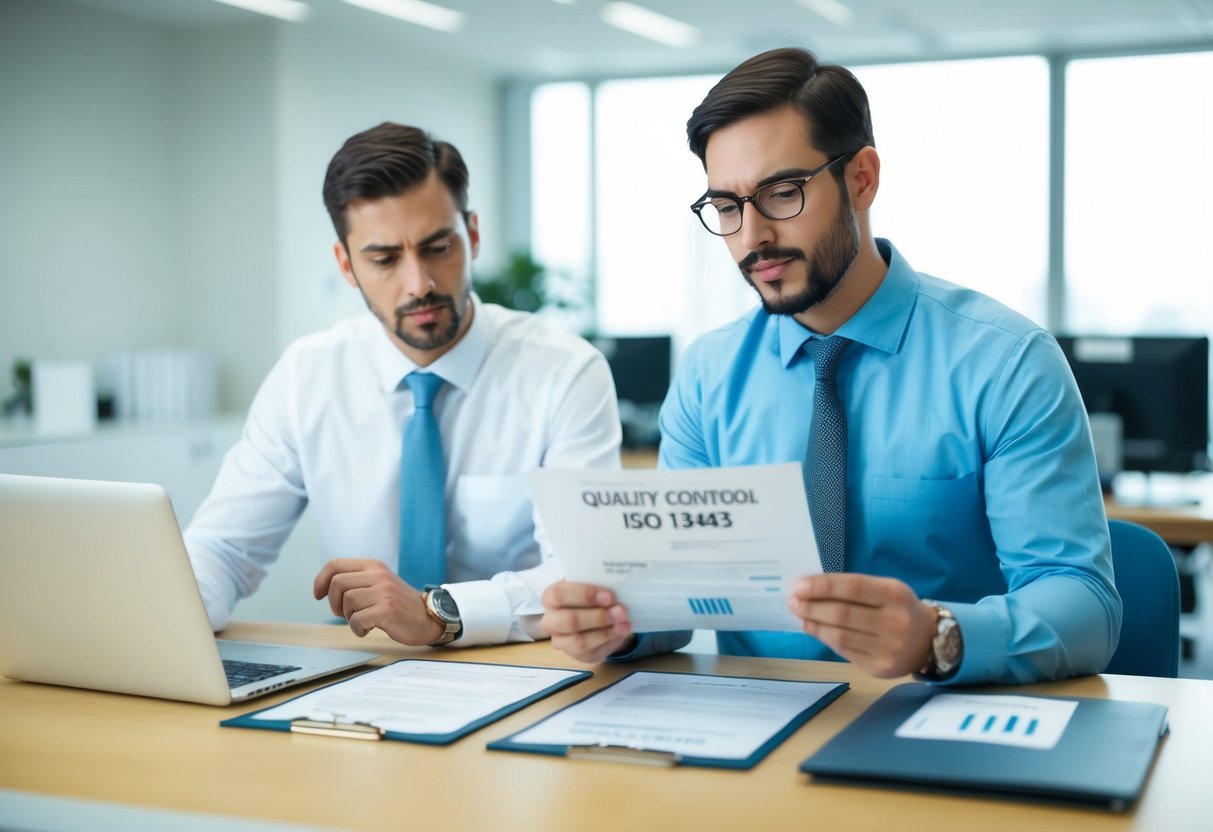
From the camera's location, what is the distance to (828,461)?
1829mm

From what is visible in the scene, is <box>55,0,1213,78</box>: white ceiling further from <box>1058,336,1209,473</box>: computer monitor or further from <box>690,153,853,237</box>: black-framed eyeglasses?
<box>690,153,853,237</box>: black-framed eyeglasses

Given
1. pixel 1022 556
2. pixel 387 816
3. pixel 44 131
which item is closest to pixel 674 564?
pixel 387 816

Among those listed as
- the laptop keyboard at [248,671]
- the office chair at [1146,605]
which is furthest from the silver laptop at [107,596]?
the office chair at [1146,605]

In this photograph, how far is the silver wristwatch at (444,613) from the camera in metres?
1.83

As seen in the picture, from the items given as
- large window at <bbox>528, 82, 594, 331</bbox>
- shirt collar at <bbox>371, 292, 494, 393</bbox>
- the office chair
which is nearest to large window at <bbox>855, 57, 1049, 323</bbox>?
large window at <bbox>528, 82, 594, 331</bbox>

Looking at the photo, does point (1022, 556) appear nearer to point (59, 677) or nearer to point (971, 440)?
point (971, 440)

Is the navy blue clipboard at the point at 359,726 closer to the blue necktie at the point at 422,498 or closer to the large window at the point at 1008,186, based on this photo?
the blue necktie at the point at 422,498

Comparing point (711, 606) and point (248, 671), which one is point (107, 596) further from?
point (711, 606)

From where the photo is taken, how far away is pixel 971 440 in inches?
69.8

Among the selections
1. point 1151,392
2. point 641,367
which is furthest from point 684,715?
point 641,367

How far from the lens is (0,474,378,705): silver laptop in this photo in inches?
57.6

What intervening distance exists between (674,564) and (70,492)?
0.74 m

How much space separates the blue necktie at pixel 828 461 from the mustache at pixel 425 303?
790 millimetres

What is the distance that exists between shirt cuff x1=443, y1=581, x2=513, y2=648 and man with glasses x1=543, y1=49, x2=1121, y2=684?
0.80 feet
